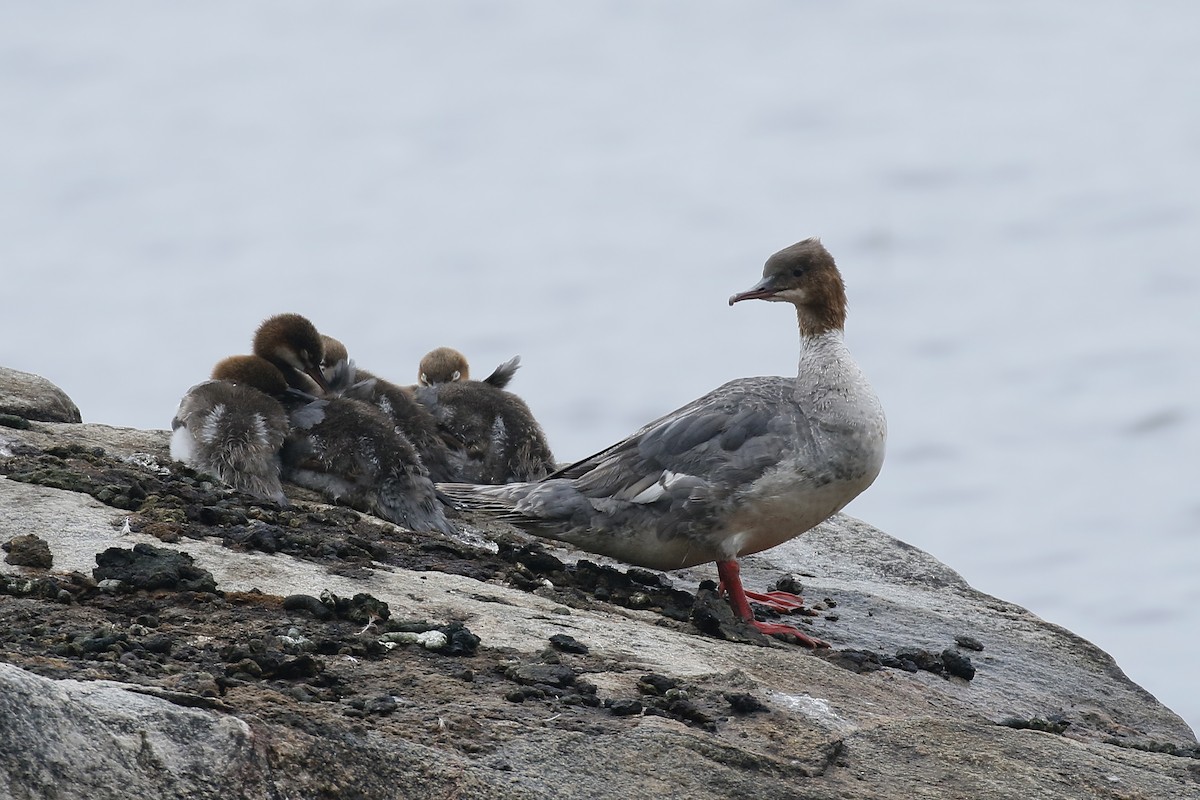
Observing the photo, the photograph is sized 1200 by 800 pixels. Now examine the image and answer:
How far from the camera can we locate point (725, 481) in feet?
15.4

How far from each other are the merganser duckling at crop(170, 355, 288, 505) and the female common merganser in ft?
0.29

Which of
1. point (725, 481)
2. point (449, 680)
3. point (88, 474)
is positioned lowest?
point (449, 680)

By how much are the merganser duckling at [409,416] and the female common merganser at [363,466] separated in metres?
0.30

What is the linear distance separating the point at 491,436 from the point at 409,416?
0.35 m

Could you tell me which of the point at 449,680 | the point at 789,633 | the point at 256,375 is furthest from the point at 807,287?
the point at 449,680

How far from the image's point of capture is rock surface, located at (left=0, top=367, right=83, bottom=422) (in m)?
6.11

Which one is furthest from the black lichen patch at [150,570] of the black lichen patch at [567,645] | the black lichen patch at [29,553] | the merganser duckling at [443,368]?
the merganser duckling at [443,368]

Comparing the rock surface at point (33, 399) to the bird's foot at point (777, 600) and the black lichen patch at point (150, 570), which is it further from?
the bird's foot at point (777, 600)

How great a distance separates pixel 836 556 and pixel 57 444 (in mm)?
2978

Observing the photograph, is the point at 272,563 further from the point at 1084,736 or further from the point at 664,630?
the point at 1084,736

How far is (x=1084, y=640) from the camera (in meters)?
5.38

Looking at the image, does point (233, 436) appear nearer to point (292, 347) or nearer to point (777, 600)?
point (292, 347)

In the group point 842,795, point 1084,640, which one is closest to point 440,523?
point 1084,640

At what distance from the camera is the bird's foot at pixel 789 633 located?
14.8 feet
